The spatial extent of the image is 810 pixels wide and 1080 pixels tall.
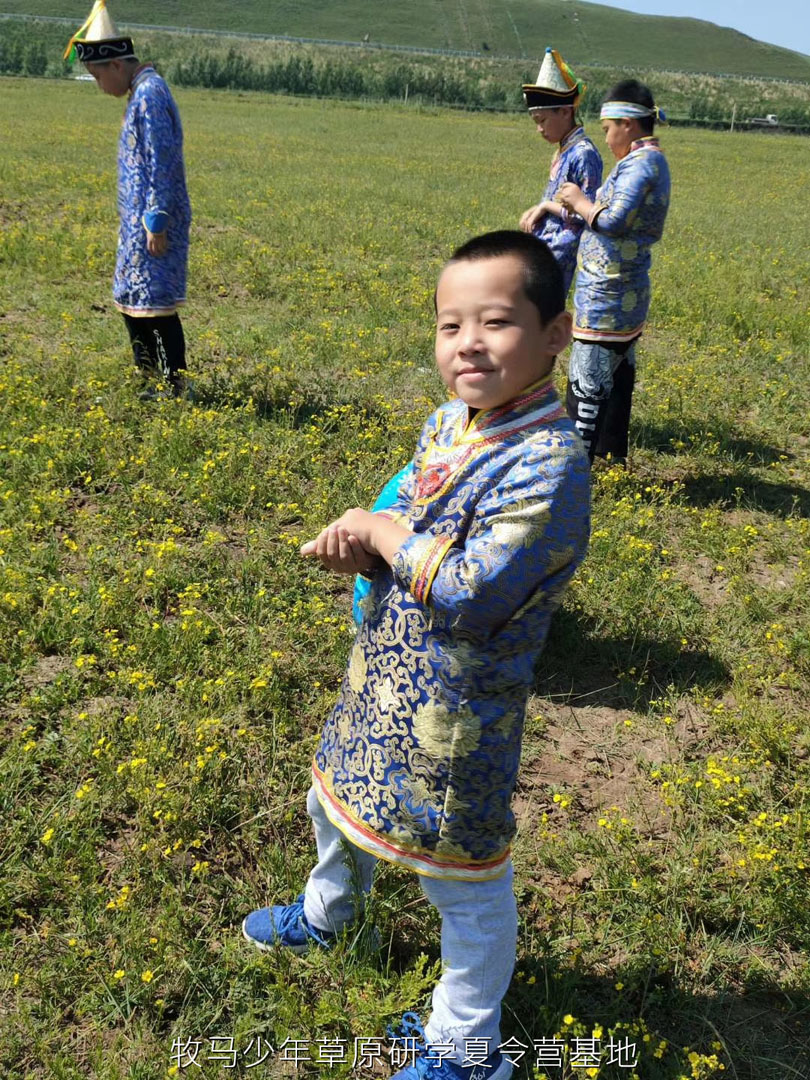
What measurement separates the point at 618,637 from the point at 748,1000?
75.2 inches

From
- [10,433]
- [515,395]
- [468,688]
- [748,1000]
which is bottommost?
[748,1000]

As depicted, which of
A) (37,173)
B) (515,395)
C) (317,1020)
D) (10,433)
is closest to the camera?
(515,395)

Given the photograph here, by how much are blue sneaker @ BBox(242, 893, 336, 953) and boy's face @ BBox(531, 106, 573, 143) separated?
13.7 ft

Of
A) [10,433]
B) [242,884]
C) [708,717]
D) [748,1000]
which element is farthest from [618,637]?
[10,433]

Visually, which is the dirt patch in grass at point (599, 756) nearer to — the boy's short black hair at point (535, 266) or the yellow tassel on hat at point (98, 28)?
the boy's short black hair at point (535, 266)

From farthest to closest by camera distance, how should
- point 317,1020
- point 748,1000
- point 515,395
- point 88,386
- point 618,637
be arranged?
point 88,386, point 618,637, point 748,1000, point 317,1020, point 515,395

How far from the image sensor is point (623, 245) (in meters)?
4.95

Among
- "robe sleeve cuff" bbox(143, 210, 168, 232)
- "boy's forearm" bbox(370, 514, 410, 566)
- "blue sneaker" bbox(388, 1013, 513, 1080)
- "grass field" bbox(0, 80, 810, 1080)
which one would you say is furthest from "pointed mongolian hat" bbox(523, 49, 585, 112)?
"blue sneaker" bbox(388, 1013, 513, 1080)

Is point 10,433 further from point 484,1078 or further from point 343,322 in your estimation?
point 484,1078

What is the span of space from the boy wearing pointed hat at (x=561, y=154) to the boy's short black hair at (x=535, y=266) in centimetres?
309

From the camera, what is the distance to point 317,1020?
242cm

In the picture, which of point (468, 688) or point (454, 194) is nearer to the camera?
point (468, 688)

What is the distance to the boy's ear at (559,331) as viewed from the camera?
181 centimetres

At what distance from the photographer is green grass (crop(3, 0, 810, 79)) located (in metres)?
131
